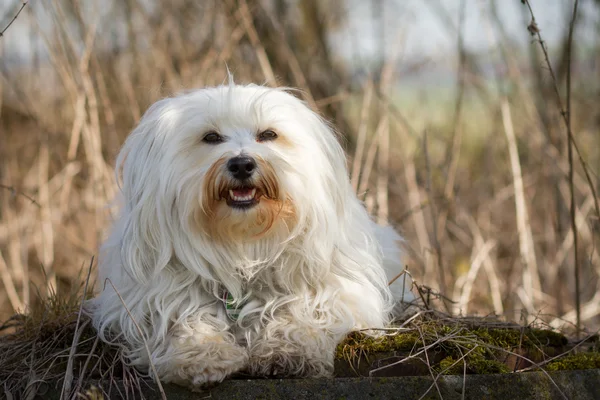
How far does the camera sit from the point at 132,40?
20.5 feet

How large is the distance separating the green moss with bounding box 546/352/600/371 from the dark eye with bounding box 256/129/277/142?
1.44 meters

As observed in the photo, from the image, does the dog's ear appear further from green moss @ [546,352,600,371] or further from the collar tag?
green moss @ [546,352,600,371]

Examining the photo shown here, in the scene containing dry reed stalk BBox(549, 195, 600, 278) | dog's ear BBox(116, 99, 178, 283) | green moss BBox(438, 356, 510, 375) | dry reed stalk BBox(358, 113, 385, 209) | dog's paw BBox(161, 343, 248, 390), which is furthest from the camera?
dry reed stalk BBox(549, 195, 600, 278)

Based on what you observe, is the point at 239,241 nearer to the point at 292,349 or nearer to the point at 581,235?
the point at 292,349

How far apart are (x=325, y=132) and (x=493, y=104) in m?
3.65

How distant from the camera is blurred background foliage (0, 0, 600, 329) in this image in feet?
16.7

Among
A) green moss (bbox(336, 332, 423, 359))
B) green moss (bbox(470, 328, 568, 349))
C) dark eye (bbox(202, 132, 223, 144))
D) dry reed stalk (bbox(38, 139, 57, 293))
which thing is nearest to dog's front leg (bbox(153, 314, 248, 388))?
green moss (bbox(336, 332, 423, 359))

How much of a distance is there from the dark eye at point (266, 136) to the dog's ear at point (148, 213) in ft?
1.20

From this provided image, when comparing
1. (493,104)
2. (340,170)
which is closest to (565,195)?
(493,104)

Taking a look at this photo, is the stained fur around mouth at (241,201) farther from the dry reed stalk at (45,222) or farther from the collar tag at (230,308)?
the dry reed stalk at (45,222)

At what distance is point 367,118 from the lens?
19.3 ft

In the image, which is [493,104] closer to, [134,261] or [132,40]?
[132,40]

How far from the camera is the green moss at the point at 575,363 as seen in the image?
2869mm

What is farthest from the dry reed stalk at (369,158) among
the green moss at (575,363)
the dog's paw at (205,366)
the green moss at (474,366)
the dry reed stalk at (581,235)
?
the dog's paw at (205,366)
